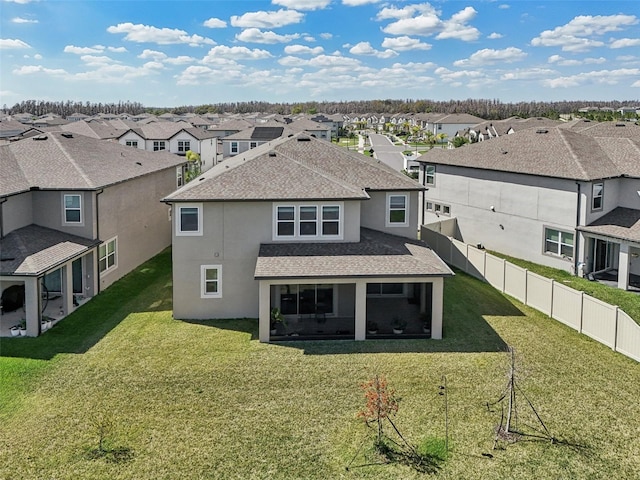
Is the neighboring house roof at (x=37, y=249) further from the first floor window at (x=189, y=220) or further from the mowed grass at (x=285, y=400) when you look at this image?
the first floor window at (x=189, y=220)

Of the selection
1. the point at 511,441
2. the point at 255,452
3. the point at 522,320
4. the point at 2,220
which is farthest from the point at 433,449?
the point at 2,220

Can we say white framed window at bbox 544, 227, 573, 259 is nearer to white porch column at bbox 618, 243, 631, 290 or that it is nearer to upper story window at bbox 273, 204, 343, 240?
white porch column at bbox 618, 243, 631, 290

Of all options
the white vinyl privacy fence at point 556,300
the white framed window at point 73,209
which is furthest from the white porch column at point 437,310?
the white framed window at point 73,209

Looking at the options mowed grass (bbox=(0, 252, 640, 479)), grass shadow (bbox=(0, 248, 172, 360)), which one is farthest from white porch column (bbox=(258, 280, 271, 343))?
grass shadow (bbox=(0, 248, 172, 360))

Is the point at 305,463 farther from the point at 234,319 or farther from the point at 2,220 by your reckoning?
the point at 2,220

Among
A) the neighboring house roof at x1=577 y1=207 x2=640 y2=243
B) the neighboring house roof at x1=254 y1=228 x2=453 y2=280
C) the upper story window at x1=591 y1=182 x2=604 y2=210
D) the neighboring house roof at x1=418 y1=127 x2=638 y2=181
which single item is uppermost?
the neighboring house roof at x1=418 y1=127 x2=638 y2=181
